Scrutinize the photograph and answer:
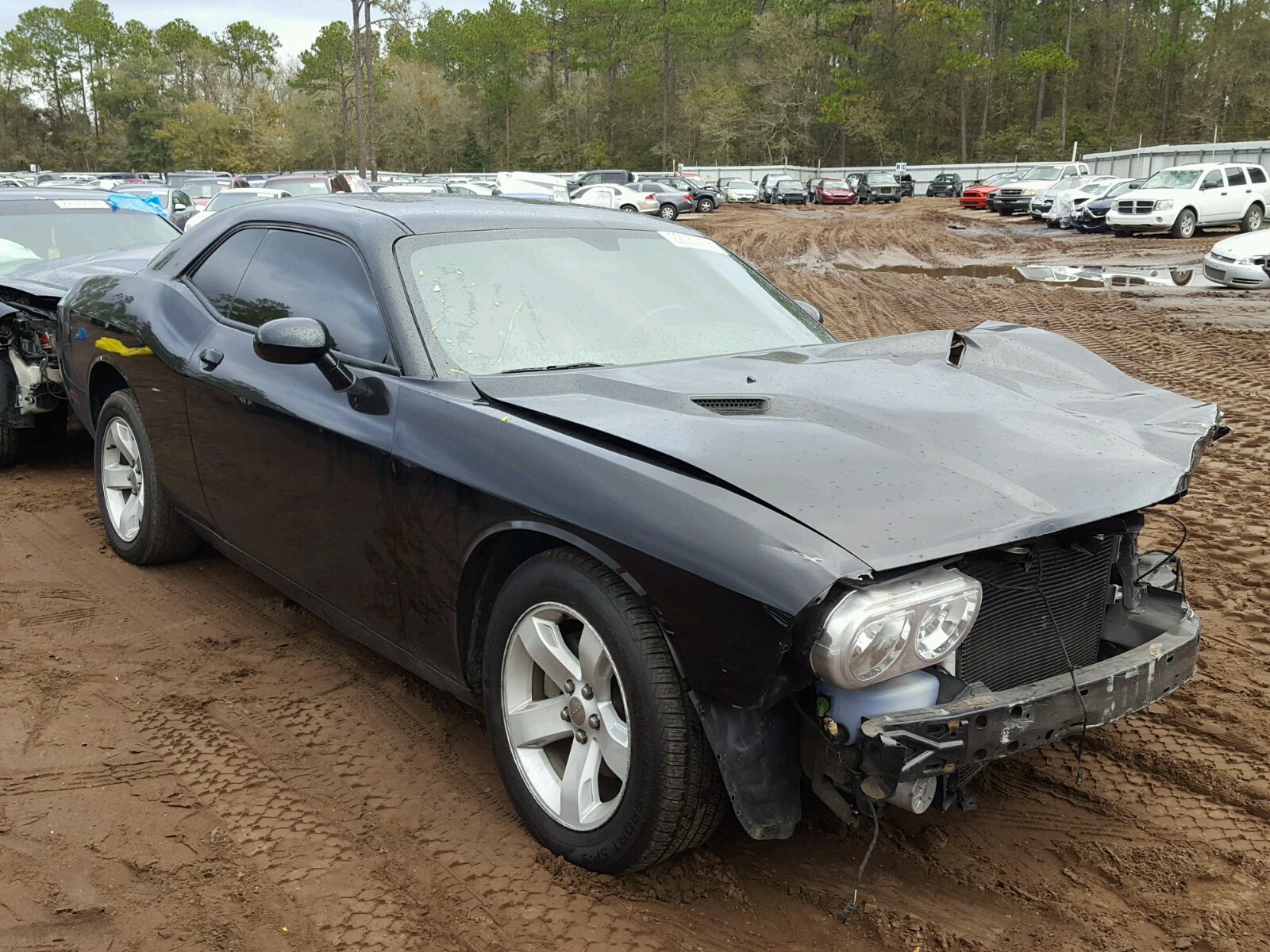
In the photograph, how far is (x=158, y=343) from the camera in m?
4.31

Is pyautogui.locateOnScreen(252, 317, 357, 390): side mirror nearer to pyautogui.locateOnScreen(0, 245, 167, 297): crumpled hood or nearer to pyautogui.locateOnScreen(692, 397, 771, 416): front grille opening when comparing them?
pyautogui.locateOnScreen(692, 397, 771, 416): front grille opening

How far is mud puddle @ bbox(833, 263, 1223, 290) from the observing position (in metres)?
16.3

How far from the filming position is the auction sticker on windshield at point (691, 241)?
411 centimetres

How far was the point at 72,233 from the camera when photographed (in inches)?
319

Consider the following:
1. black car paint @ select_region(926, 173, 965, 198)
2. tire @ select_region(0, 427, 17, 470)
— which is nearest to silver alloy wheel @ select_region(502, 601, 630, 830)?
tire @ select_region(0, 427, 17, 470)

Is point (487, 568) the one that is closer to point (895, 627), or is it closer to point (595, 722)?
point (595, 722)

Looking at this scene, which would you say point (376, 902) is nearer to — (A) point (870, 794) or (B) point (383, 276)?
(A) point (870, 794)

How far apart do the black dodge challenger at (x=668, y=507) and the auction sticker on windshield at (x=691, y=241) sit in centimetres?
8

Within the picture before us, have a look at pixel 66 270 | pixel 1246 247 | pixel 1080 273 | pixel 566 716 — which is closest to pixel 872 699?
Answer: pixel 566 716

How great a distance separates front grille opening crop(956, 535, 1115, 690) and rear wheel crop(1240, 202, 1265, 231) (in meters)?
27.0

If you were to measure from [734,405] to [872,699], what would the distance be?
92 cm

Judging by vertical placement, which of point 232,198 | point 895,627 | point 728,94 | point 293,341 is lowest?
point 895,627

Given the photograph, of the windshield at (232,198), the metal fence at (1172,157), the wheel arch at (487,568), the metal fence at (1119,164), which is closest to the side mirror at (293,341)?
the wheel arch at (487,568)

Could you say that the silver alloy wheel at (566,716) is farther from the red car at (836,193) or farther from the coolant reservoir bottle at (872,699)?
the red car at (836,193)
